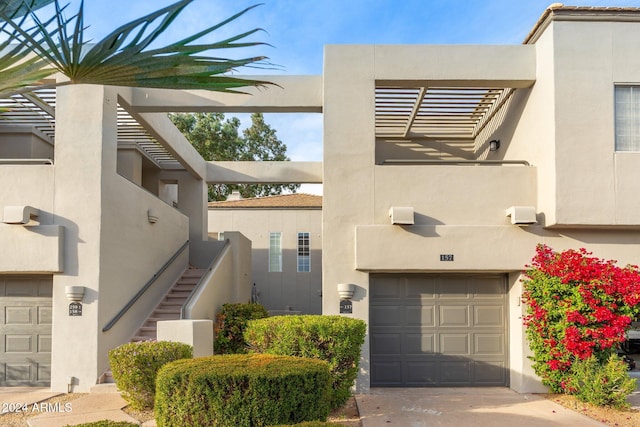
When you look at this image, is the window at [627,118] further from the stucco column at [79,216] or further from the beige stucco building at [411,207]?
the stucco column at [79,216]

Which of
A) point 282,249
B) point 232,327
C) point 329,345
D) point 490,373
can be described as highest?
point 282,249

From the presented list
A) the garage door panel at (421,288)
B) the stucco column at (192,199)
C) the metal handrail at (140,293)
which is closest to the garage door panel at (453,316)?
the garage door panel at (421,288)

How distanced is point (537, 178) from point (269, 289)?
13.6 m

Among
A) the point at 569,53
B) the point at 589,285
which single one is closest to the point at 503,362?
the point at 589,285

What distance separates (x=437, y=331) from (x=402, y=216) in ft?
7.58

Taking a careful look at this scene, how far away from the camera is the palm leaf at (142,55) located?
357 centimetres

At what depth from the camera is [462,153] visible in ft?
47.2

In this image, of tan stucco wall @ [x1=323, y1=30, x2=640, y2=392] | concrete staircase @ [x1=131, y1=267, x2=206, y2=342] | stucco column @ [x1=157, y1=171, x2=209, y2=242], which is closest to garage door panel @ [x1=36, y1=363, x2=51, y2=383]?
concrete staircase @ [x1=131, y1=267, x2=206, y2=342]

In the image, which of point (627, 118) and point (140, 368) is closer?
point (140, 368)

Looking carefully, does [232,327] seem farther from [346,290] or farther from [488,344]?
[488,344]

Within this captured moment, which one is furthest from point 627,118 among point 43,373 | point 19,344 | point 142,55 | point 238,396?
point 19,344

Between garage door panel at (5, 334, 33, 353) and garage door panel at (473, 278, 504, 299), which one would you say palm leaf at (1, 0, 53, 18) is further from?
garage door panel at (473, 278, 504, 299)

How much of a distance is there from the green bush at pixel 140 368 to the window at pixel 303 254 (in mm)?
13628

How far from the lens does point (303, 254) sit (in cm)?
2188
